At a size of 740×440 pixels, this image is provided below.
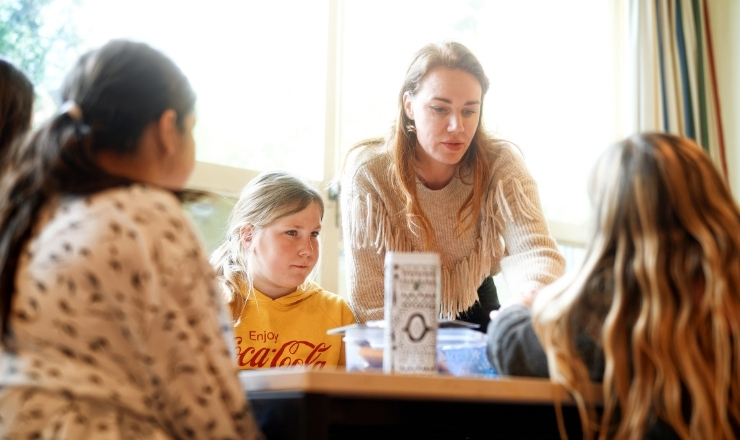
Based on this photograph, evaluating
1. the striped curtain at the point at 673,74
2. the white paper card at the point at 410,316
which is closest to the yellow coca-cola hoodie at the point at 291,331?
the white paper card at the point at 410,316

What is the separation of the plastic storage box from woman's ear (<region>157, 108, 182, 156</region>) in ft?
1.29

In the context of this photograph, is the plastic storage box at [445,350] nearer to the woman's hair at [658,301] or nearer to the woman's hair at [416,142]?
the woman's hair at [658,301]

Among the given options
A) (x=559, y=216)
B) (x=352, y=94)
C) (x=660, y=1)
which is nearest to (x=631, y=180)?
(x=352, y=94)

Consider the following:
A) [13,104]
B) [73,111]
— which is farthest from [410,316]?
[13,104]

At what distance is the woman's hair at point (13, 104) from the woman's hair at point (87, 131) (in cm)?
29

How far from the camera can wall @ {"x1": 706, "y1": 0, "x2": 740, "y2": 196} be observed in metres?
3.59

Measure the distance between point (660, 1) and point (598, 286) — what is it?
2770 mm

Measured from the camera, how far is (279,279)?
2.29 meters

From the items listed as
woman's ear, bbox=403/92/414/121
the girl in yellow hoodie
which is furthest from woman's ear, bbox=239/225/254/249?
woman's ear, bbox=403/92/414/121

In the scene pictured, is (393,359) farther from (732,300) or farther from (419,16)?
(419,16)

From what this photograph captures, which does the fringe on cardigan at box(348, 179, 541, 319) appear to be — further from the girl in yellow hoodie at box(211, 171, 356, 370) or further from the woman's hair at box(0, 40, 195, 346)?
the woman's hair at box(0, 40, 195, 346)

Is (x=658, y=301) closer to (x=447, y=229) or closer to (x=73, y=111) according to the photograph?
(x=73, y=111)

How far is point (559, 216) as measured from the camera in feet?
11.5

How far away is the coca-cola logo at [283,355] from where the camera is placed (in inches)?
84.0
